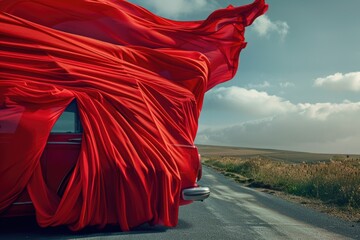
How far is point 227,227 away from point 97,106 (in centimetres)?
279

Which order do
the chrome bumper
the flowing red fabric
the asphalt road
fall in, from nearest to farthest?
the flowing red fabric < the asphalt road < the chrome bumper

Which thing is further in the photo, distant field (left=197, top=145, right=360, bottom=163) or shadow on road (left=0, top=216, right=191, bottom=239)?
distant field (left=197, top=145, right=360, bottom=163)

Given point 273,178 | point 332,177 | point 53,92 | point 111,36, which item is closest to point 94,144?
point 53,92

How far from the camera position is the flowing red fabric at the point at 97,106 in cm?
561

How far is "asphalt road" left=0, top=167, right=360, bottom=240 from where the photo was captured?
5.86m

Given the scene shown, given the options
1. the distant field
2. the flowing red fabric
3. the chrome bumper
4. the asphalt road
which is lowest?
the asphalt road

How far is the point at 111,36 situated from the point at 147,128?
1796mm

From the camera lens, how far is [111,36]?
7.01 meters

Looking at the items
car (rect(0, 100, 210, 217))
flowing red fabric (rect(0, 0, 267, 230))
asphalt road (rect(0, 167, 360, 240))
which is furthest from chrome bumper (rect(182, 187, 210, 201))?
car (rect(0, 100, 210, 217))

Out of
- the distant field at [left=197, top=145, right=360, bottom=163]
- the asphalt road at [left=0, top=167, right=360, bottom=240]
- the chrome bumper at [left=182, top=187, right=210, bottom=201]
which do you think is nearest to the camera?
the asphalt road at [left=0, top=167, right=360, bottom=240]

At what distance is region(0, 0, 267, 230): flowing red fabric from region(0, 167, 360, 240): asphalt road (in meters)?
0.23

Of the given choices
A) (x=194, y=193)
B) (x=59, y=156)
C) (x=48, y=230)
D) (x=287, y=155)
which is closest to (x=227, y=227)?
(x=194, y=193)

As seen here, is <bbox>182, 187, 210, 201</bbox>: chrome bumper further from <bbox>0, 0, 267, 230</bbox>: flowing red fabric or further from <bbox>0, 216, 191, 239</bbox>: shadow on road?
<bbox>0, 216, 191, 239</bbox>: shadow on road

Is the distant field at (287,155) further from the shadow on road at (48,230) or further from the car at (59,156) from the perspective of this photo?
the car at (59,156)
